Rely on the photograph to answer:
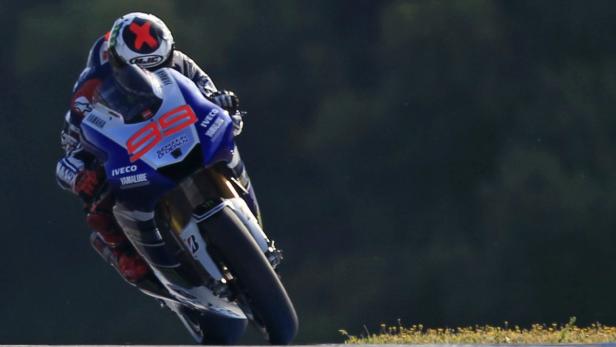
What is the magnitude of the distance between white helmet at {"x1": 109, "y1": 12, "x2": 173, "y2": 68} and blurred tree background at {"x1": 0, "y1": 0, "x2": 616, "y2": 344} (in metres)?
5.50

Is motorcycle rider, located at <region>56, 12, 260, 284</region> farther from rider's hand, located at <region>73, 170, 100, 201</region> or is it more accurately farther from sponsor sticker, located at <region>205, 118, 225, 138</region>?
sponsor sticker, located at <region>205, 118, 225, 138</region>

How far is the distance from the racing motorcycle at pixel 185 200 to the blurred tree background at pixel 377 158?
536 centimetres

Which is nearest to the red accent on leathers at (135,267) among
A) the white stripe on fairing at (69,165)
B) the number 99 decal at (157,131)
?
the white stripe on fairing at (69,165)

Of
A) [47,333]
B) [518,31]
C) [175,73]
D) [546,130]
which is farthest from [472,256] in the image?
[175,73]

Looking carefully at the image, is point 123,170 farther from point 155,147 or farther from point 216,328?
point 216,328

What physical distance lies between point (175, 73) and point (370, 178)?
249 inches

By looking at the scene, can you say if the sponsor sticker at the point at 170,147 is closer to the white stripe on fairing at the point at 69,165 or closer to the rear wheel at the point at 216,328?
the white stripe on fairing at the point at 69,165

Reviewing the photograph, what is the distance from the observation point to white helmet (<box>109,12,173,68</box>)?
7.74 metres

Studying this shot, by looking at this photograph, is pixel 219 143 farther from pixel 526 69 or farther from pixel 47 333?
pixel 526 69

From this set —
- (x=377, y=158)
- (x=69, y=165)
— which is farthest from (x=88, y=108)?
(x=377, y=158)

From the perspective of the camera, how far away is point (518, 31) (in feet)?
49.0

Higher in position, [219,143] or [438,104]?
[219,143]

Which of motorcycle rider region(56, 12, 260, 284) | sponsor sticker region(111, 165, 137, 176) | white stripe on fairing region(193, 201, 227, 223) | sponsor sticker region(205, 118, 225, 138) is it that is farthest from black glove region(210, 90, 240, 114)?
white stripe on fairing region(193, 201, 227, 223)

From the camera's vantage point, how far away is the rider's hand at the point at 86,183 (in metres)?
7.73
